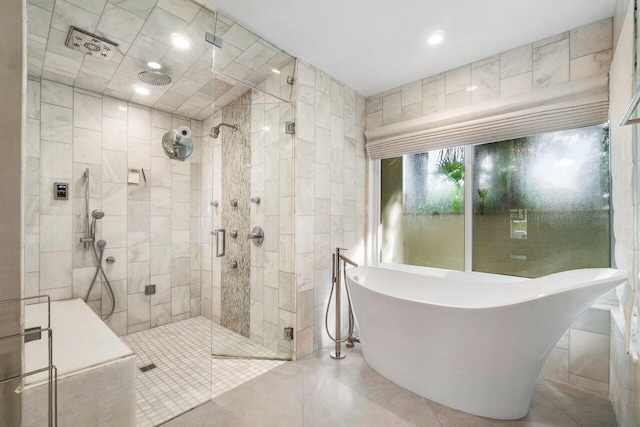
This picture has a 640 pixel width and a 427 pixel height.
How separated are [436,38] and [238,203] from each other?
2.03 meters

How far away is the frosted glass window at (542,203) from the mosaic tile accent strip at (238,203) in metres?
2.03

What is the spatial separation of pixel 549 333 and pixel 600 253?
0.99 m

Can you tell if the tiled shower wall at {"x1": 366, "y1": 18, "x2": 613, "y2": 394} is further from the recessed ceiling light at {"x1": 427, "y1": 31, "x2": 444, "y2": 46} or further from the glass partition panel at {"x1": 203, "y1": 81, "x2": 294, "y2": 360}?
the glass partition panel at {"x1": 203, "y1": 81, "x2": 294, "y2": 360}

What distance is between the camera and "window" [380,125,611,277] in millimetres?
1960

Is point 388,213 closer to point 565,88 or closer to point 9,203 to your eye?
point 565,88

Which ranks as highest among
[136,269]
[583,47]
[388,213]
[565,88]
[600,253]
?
[583,47]

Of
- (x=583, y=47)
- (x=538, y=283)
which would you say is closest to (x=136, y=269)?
(x=538, y=283)

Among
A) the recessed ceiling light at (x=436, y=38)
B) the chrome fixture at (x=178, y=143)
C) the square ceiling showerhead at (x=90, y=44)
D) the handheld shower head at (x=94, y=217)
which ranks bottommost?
the handheld shower head at (x=94, y=217)

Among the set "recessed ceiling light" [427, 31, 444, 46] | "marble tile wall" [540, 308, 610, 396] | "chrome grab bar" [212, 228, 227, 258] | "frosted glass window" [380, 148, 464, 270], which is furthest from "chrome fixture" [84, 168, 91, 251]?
"marble tile wall" [540, 308, 610, 396]

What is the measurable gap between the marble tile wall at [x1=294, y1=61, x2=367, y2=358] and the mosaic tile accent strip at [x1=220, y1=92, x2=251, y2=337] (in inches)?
18.1

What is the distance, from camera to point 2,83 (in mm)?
973

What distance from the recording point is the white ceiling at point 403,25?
1745 mm

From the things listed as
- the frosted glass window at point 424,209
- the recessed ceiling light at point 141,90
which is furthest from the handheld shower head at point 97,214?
the frosted glass window at point 424,209

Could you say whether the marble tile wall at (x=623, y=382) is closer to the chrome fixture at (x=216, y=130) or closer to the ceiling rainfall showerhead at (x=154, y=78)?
the chrome fixture at (x=216, y=130)
